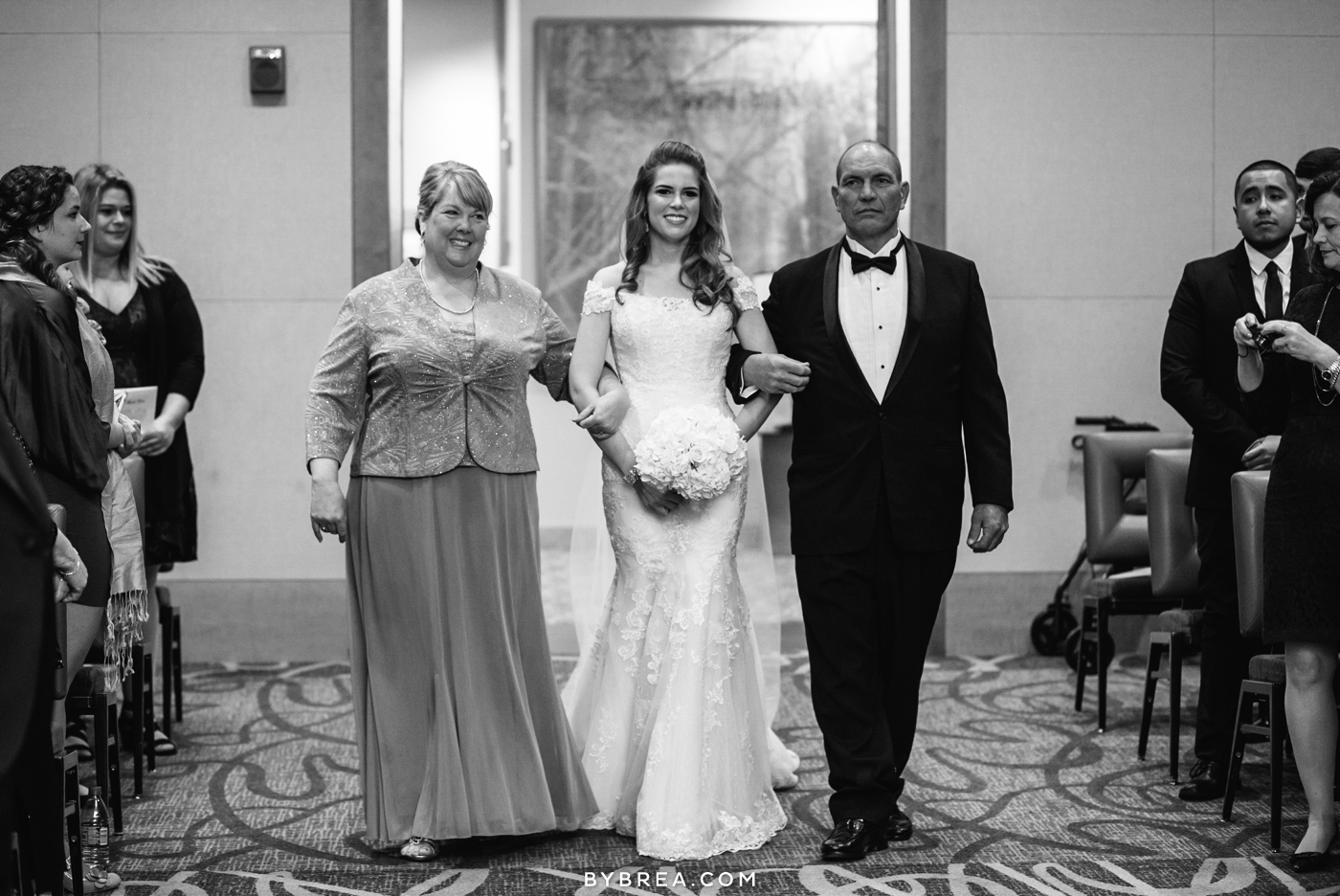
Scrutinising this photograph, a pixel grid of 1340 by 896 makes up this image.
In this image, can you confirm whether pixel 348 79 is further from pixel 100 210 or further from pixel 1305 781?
pixel 1305 781

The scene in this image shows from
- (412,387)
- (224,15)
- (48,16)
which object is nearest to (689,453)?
(412,387)

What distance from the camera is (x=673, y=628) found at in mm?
3969

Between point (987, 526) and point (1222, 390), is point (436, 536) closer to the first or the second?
point (987, 526)

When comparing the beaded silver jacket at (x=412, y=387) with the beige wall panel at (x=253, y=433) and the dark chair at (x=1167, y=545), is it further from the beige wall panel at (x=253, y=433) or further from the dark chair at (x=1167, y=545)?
the beige wall panel at (x=253, y=433)

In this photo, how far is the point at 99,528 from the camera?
354cm

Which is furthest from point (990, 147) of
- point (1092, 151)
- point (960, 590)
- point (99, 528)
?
point (99, 528)

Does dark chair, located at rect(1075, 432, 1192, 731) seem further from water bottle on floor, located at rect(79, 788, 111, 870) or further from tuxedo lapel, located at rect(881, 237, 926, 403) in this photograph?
water bottle on floor, located at rect(79, 788, 111, 870)

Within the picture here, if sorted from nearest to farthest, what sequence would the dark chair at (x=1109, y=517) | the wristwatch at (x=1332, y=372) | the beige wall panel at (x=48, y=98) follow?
the wristwatch at (x=1332, y=372), the dark chair at (x=1109, y=517), the beige wall panel at (x=48, y=98)

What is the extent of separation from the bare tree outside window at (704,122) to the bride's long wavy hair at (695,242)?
548cm

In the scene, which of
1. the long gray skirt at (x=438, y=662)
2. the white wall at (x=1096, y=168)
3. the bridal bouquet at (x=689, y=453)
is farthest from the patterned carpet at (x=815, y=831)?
the white wall at (x=1096, y=168)

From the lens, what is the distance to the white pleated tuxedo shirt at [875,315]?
3.88 metres

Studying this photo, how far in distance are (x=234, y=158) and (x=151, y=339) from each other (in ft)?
5.08

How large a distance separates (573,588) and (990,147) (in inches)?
128

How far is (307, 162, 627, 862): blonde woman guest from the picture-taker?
3.80 metres
